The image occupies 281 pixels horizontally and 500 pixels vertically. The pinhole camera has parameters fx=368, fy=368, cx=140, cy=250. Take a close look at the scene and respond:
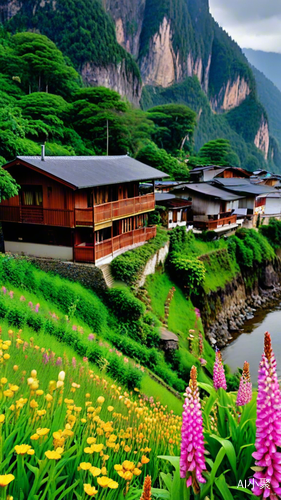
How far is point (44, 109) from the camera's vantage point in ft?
140

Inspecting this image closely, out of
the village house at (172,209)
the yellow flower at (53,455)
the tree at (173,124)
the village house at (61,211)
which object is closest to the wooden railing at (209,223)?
the village house at (172,209)

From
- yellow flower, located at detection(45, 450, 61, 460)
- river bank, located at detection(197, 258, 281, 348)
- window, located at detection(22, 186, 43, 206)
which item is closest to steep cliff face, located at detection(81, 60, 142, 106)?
river bank, located at detection(197, 258, 281, 348)

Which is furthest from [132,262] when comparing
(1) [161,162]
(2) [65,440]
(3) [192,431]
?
(1) [161,162]

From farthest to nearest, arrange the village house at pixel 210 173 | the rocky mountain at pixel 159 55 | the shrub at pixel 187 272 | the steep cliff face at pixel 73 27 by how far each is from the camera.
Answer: the rocky mountain at pixel 159 55 < the steep cliff face at pixel 73 27 < the village house at pixel 210 173 < the shrub at pixel 187 272

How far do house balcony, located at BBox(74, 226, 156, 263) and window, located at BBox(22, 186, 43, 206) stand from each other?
333 centimetres

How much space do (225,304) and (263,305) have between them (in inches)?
269

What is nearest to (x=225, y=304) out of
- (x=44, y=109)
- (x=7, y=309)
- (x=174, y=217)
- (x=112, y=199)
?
(x=174, y=217)

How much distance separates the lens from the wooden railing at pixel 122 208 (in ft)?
62.6

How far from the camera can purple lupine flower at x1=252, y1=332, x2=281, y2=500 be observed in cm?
321

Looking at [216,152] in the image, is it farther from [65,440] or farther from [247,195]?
[65,440]

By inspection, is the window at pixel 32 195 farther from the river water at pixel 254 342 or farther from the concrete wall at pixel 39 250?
the river water at pixel 254 342

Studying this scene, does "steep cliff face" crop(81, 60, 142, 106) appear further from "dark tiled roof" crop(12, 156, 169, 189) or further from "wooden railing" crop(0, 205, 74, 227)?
"wooden railing" crop(0, 205, 74, 227)

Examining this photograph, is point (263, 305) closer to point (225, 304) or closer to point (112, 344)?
point (225, 304)

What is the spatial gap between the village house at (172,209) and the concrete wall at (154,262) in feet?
16.6
